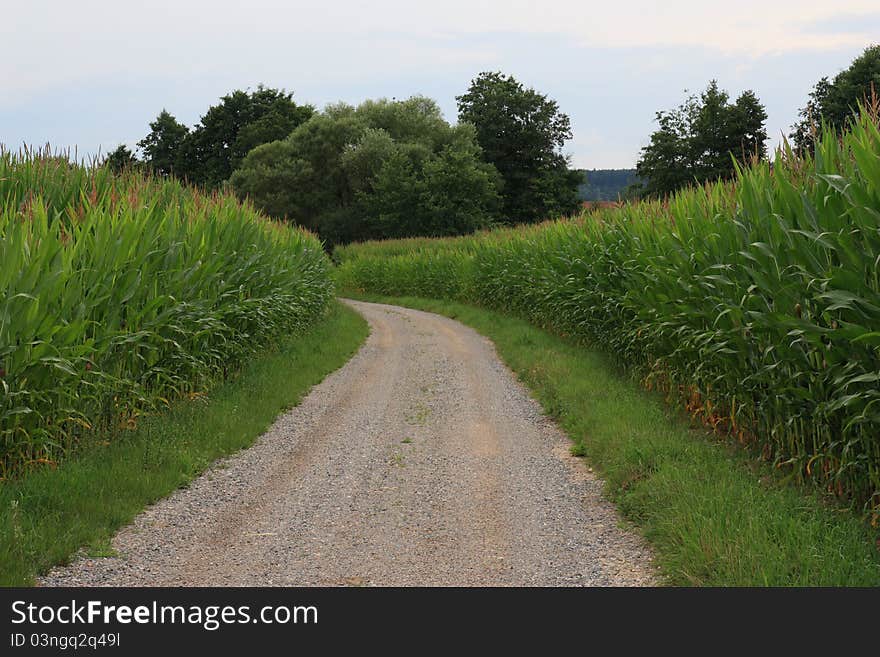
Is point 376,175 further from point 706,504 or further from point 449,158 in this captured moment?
point 706,504

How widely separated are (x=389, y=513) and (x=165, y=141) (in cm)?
8861

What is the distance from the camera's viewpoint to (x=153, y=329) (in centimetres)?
1001

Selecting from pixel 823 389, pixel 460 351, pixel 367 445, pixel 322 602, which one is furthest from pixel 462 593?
pixel 460 351

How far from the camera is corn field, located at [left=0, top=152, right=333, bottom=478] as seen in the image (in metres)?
7.45

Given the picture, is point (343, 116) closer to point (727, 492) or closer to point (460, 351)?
point (460, 351)

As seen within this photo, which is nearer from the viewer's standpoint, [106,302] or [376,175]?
[106,302]

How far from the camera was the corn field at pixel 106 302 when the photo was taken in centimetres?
745

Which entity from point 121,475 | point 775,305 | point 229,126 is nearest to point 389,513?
point 121,475

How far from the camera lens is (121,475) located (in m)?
7.94

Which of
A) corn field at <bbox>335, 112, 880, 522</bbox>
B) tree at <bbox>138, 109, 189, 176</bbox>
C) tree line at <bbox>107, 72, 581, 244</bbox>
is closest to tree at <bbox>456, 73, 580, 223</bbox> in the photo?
tree line at <bbox>107, 72, 581, 244</bbox>

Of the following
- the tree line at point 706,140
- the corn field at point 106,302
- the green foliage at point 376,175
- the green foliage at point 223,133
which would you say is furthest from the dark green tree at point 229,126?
the corn field at point 106,302

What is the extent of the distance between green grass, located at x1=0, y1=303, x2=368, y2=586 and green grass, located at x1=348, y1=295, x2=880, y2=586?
14.3ft

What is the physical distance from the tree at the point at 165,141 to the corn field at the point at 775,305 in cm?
8169

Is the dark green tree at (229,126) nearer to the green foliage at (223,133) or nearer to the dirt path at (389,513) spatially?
the green foliage at (223,133)
